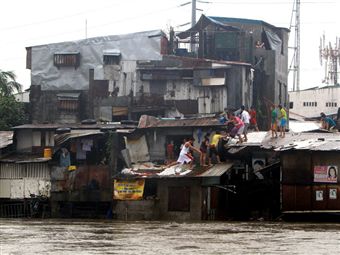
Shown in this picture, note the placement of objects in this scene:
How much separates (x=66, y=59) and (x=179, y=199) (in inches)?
588

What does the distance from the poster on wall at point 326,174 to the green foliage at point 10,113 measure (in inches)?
778

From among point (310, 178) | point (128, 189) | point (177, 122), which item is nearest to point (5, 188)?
point (128, 189)

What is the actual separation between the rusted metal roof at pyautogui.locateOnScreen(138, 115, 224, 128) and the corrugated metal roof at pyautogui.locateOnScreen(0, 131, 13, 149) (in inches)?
262

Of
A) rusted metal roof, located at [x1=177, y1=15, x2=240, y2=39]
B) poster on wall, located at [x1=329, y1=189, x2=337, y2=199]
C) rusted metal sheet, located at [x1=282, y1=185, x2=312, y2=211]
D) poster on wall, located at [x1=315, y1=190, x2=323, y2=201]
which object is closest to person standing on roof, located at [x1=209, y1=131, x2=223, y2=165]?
rusted metal sheet, located at [x1=282, y1=185, x2=312, y2=211]

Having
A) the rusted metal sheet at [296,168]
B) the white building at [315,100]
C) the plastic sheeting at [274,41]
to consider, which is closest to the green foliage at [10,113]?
the plastic sheeting at [274,41]

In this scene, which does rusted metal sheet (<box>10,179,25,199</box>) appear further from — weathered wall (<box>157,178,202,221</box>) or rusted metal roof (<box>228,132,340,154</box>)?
rusted metal roof (<box>228,132,340,154</box>)

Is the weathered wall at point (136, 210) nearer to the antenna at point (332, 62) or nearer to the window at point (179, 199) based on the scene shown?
the window at point (179, 199)

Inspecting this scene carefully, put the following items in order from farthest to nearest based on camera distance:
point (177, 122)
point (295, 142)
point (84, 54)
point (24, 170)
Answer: point (84, 54) → point (24, 170) → point (177, 122) → point (295, 142)

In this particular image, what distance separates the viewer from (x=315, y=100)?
6038cm

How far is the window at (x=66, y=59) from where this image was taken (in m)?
44.1

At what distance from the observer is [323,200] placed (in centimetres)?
2866

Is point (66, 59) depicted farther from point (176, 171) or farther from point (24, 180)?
point (176, 171)

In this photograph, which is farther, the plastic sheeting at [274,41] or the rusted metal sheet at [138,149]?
the plastic sheeting at [274,41]

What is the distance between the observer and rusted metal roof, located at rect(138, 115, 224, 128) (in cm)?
3522
